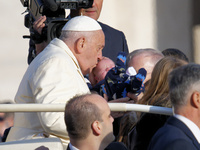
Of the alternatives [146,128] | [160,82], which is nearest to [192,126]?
[146,128]

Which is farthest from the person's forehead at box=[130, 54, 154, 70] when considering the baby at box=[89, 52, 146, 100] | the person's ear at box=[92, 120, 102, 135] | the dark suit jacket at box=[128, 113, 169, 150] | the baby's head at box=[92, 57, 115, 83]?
the person's ear at box=[92, 120, 102, 135]

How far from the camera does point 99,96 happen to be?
3.21m

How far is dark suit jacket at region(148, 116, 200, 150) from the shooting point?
2.95m

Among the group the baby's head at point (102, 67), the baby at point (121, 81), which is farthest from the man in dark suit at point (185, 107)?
the baby's head at point (102, 67)

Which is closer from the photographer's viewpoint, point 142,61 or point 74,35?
point 74,35

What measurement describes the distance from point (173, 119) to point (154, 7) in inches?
224

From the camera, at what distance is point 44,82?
150 inches

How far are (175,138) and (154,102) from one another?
753mm

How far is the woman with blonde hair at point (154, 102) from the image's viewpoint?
144 inches

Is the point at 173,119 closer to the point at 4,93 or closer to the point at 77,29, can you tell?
the point at 77,29

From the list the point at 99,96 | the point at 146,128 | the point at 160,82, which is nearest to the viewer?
the point at 99,96

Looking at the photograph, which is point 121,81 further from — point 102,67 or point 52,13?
point 52,13

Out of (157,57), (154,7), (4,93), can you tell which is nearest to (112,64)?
(157,57)

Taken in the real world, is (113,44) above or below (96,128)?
below
